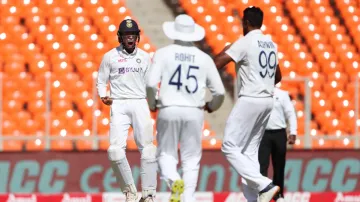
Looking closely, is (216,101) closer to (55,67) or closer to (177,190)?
(177,190)

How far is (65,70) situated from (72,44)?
0.76 metres

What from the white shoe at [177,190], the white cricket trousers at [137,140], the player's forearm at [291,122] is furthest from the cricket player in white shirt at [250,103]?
the player's forearm at [291,122]

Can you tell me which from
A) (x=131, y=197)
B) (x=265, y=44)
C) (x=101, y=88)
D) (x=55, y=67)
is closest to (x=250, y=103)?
(x=265, y=44)

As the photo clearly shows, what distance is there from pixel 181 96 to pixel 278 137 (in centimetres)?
359

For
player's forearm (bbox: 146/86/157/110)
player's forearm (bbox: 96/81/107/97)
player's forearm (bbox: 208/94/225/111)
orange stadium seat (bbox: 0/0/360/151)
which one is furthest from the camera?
orange stadium seat (bbox: 0/0/360/151)

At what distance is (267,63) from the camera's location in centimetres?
1070

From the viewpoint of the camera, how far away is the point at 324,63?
20.0 meters

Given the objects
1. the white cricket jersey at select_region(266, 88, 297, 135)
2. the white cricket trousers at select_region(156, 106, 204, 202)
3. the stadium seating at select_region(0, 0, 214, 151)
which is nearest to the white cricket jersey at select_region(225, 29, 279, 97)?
the white cricket trousers at select_region(156, 106, 204, 202)

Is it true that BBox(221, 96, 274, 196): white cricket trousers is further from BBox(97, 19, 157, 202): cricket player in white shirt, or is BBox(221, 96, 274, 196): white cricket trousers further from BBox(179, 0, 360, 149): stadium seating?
BBox(179, 0, 360, 149): stadium seating

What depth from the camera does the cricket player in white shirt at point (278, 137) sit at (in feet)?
43.2

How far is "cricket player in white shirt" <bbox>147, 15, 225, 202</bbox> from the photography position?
9.94 metres

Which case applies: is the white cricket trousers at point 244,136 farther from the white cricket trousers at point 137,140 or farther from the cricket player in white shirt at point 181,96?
the white cricket trousers at point 137,140

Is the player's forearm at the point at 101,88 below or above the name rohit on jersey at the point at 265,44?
below

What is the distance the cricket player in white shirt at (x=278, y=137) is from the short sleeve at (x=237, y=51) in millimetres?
2786
